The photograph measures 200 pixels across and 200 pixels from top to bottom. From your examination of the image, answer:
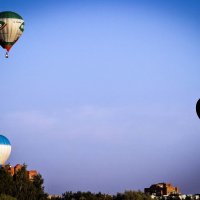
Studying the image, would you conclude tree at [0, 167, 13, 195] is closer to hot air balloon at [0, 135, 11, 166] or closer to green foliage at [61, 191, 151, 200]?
hot air balloon at [0, 135, 11, 166]

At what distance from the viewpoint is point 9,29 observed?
56875 millimetres

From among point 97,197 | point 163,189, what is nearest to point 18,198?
point 97,197

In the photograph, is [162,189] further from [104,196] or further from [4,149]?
[4,149]

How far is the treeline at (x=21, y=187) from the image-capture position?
89.2 m

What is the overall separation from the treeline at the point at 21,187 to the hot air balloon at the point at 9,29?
1403 inches

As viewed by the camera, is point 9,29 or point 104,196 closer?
point 9,29

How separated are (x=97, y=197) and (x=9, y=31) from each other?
183 ft

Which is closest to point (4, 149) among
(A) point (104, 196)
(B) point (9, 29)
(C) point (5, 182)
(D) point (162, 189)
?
(C) point (5, 182)

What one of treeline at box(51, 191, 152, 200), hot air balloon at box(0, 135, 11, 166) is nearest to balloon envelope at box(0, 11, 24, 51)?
hot air balloon at box(0, 135, 11, 166)

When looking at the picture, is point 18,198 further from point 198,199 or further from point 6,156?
point 198,199

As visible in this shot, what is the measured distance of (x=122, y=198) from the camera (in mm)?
106438

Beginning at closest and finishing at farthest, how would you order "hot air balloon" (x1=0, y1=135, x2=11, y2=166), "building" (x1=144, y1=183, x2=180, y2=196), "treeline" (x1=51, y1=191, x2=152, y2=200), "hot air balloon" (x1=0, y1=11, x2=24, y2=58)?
"hot air balloon" (x1=0, y1=11, x2=24, y2=58) → "hot air balloon" (x1=0, y1=135, x2=11, y2=166) → "treeline" (x1=51, y1=191, x2=152, y2=200) → "building" (x1=144, y1=183, x2=180, y2=196)

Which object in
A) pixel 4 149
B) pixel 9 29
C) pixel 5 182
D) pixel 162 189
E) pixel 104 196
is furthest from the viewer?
pixel 162 189

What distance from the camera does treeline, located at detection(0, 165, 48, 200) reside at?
89.2 meters
